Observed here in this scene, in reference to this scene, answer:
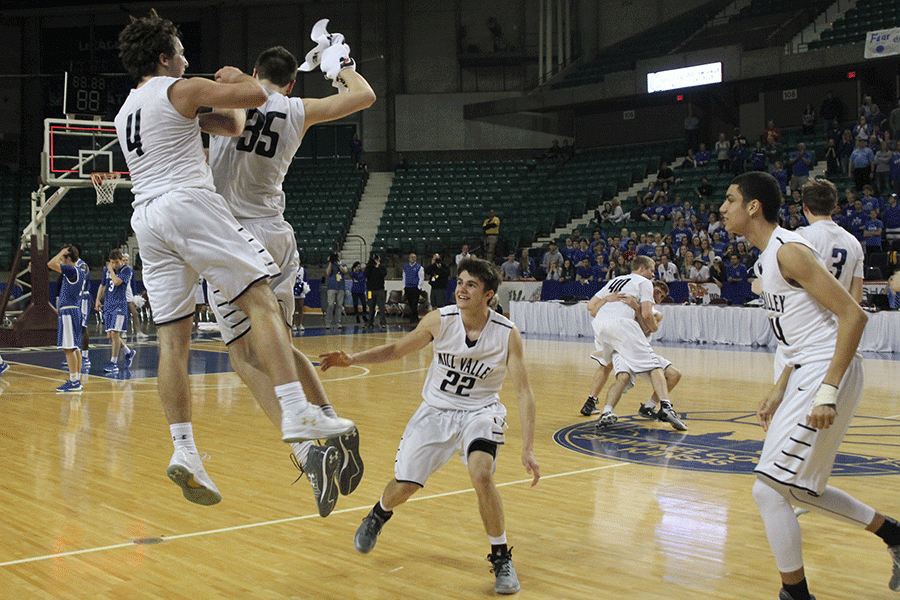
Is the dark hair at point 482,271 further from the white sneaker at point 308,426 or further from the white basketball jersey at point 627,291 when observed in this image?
the white basketball jersey at point 627,291

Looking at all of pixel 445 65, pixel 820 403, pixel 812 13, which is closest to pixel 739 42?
pixel 812 13

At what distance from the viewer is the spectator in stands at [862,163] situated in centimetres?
1961

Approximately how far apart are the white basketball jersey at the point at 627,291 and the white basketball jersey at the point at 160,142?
580 centimetres

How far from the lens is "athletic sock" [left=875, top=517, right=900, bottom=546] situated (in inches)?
161

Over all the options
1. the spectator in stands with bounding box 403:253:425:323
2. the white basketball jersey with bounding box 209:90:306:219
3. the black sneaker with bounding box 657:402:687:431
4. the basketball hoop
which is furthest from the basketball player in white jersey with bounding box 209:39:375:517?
the spectator in stands with bounding box 403:253:425:323

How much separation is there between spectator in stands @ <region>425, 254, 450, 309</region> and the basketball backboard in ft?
24.6

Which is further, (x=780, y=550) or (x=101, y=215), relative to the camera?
(x=101, y=215)

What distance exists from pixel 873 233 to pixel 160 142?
53.5 feet

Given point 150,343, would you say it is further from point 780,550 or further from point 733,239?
point 780,550

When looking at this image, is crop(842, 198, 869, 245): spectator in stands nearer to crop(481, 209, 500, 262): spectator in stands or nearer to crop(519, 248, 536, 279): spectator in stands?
crop(519, 248, 536, 279): spectator in stands

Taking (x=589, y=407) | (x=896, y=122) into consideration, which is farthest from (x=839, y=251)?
(x=896, y=122)

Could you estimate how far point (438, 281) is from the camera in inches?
866

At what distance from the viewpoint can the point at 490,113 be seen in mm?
29516

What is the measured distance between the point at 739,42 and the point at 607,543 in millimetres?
23073
